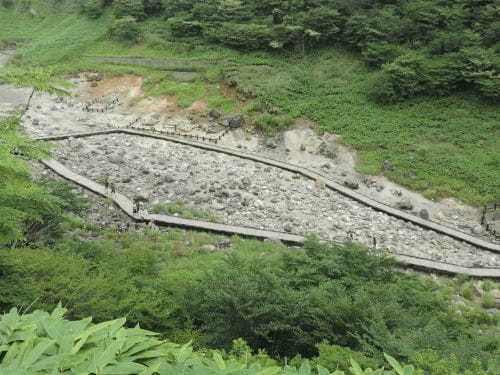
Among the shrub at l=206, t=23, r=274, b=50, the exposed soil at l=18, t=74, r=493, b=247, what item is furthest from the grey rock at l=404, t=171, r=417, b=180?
the shrub at l=206, t=23, r=274, b=50

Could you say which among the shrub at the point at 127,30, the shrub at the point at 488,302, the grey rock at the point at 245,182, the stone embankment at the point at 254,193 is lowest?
the stone embankment at the point at 254,193

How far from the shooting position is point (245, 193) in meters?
22.3

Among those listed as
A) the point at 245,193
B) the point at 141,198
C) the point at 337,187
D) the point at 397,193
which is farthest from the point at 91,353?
the point at 397,193

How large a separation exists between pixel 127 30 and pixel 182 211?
29685 millimetres

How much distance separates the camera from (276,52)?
120ft

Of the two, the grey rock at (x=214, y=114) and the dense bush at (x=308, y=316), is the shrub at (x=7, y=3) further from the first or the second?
the dense bush at (x=308, y=316)

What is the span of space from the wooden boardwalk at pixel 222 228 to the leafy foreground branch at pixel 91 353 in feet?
44.1

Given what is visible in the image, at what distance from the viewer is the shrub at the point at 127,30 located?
144 ft

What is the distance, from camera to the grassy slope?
24.1m

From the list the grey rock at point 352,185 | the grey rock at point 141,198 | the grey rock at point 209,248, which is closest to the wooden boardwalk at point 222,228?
the grey rock at point 141,198

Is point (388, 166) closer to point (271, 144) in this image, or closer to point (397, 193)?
point (397, 193)

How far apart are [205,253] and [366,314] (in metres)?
9.12

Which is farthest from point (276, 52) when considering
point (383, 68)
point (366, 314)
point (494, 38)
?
point (366, 314)

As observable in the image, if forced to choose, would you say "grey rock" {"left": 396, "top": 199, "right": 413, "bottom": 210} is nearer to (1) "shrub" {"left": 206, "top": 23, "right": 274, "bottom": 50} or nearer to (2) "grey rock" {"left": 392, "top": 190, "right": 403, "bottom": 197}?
(2) "grey rock" {"left": 392, "top": 190, "right": 403, "bottom": 197}
